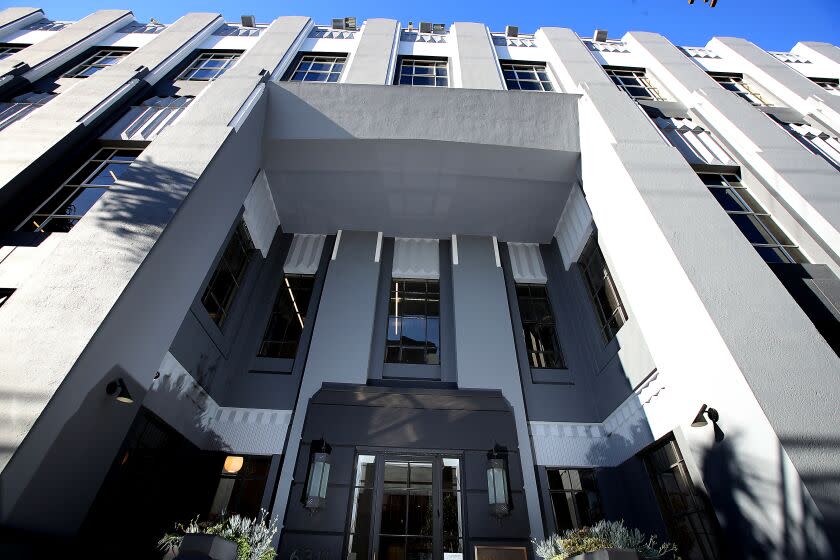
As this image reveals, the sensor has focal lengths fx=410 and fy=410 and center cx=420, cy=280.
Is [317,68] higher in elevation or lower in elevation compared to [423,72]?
lower

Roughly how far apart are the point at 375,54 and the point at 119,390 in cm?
931

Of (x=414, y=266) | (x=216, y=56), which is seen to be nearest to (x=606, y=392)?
(x=414, y=266)

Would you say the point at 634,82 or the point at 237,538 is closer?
the point at 237,538

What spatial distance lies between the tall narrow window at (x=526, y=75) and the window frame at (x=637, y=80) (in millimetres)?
1498

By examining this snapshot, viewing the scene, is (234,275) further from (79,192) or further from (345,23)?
(345,23)

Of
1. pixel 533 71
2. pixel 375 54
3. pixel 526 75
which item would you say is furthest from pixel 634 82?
pixel 375 54

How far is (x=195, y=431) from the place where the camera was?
6.27 meters

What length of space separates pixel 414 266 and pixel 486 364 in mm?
2880

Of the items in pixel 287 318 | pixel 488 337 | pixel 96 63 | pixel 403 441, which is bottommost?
pixel 403 441

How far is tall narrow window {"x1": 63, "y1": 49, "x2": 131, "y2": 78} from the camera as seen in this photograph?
963 cm

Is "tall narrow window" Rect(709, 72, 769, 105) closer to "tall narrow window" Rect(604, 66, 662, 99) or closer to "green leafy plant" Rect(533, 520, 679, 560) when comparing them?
"tall narrow window" Rect(604, 66, 662, 99)

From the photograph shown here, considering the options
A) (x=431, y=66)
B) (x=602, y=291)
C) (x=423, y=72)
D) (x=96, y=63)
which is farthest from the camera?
(x=431, y=66)

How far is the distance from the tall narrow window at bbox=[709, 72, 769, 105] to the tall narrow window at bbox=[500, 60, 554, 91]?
15.0 feet

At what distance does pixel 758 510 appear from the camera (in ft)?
12.0
